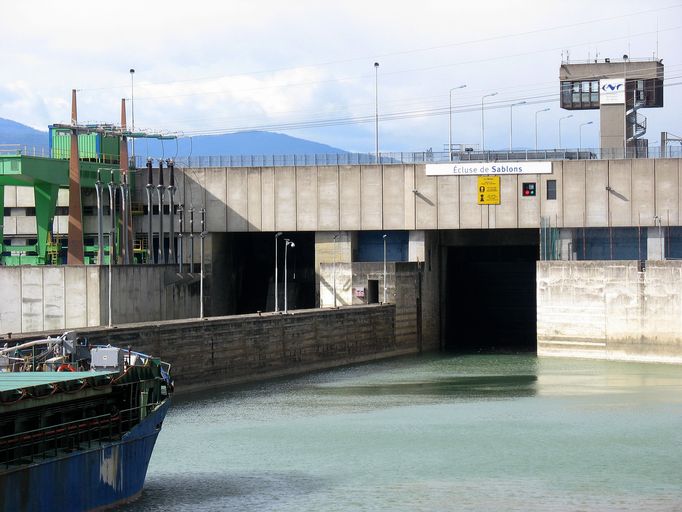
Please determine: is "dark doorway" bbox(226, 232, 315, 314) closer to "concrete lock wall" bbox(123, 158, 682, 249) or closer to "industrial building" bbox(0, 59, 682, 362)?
"industrial building" bbox(0, 59, 682, 362)

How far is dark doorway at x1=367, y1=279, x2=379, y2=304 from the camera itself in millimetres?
82938

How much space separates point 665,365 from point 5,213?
164ft

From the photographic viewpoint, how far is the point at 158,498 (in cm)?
3562

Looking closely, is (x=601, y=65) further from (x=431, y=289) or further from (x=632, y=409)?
(x=632, y=409)

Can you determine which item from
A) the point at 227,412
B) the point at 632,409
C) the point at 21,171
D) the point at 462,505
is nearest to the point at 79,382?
the point at 462,505

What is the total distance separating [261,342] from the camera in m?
68.2

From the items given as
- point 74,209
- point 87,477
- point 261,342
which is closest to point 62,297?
point 74,209

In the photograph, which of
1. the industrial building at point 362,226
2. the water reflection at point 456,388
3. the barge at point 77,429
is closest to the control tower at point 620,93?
the industrial building at point 362,226

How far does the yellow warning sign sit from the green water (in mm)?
18795

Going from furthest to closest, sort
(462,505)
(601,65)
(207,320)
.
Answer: (601,65) → (207,320) → (462,505)

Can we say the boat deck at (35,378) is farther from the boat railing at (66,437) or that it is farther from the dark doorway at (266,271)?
the dark doorway at (266,271)

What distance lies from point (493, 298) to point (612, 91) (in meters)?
22.4

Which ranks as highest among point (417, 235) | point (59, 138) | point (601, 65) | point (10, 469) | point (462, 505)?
Answer: point (601, 65)

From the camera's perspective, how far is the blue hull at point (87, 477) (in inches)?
1142
